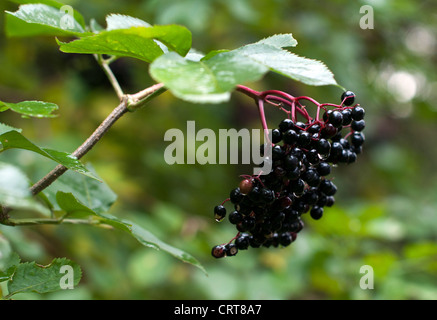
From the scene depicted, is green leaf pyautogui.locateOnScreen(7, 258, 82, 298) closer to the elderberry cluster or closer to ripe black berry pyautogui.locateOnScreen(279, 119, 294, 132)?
the elderberry cluster

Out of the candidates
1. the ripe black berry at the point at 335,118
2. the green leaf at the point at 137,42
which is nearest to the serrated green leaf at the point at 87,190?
the green leaf at the point at 137,42

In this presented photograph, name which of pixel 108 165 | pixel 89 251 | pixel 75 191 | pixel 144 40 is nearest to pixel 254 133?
pixel 108 165

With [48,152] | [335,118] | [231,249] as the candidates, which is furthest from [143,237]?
[335,118]

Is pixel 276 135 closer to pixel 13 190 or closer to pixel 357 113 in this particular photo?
pixel 357 113

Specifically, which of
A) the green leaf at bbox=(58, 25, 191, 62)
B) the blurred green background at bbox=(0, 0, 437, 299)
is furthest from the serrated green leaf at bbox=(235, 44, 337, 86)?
the blurred green background at bbox=(0, 0, 437, 299)

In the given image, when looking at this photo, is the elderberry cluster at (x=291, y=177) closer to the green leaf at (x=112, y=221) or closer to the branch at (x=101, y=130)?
the green leaf at (x=112, y=221)

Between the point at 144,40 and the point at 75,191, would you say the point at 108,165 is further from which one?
the point at 144,40
